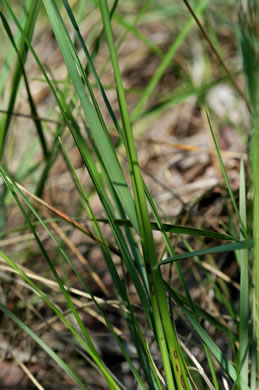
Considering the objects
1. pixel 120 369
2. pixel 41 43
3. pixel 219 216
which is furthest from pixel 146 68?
pixel 120 369

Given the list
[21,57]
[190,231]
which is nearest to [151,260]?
[190,231]

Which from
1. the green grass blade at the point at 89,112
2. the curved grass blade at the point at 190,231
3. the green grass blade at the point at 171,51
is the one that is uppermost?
the green grass blade at the point at 171,51

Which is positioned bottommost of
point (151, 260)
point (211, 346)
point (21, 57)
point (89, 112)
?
point (211, 346)

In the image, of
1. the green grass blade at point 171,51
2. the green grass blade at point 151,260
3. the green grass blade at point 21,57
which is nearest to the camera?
the green grass blade at point 151,260

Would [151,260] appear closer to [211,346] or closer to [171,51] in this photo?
[211,346]

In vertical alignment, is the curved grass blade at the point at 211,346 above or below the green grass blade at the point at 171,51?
below

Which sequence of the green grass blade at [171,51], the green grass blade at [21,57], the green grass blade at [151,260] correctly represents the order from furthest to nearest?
1. the green grass blade at [171,51]
2. the green grass blade at [21,57]
3. the green grass blade at [151,260]

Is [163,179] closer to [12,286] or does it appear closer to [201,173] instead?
[201,173]

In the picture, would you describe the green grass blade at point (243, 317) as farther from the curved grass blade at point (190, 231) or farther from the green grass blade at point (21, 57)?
the green grass blade at point (21, 57)

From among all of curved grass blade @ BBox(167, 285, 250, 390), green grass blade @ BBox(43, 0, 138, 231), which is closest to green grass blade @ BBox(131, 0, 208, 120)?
green grass blade @ BBox(43, 0, 138, 231)

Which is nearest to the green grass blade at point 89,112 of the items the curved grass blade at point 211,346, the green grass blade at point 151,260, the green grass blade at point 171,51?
the green grass blade at point 151,260

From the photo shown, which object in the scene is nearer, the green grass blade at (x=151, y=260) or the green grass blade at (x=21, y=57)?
the green grass blade at (x=151, y=260)
